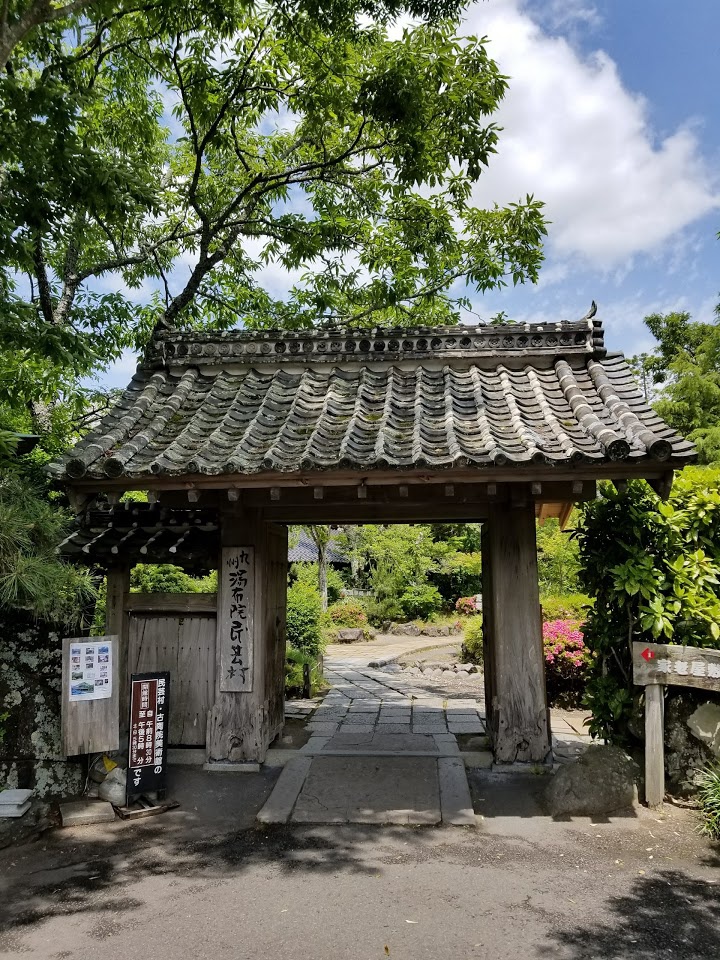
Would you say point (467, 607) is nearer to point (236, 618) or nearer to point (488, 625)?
point (488, 625)

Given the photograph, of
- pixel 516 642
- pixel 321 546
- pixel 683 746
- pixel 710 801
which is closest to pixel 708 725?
pixel 683 746

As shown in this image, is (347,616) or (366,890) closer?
(366,890)

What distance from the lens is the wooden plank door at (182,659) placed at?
7922mm

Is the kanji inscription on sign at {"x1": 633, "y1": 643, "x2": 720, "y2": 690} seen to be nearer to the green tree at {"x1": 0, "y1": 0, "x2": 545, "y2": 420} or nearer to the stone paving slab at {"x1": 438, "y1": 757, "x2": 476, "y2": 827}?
the stone paving slab at {"x1": 438, "y1": 757, "x2": 476, "y2": 827}

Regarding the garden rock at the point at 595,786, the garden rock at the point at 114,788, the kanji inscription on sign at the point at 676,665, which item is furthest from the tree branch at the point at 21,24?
the garden rock at the point at 595,786

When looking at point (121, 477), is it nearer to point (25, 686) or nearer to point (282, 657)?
point (25, 686)

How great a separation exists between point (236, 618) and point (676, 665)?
487 centimetres

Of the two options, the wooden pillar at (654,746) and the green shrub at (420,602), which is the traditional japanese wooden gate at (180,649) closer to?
the wooden pillar at (654,746)

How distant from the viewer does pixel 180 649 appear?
26.3 ft

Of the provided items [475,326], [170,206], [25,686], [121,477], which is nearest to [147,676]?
[25,686]

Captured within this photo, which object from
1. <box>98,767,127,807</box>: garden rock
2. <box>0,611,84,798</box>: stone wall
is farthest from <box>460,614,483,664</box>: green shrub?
<box>0,611,84,798</box>: stone wall

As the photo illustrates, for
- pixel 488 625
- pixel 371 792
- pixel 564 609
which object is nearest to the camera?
pixel 371 792

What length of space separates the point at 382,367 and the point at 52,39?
663cm

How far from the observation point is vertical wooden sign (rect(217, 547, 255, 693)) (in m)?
7.60
